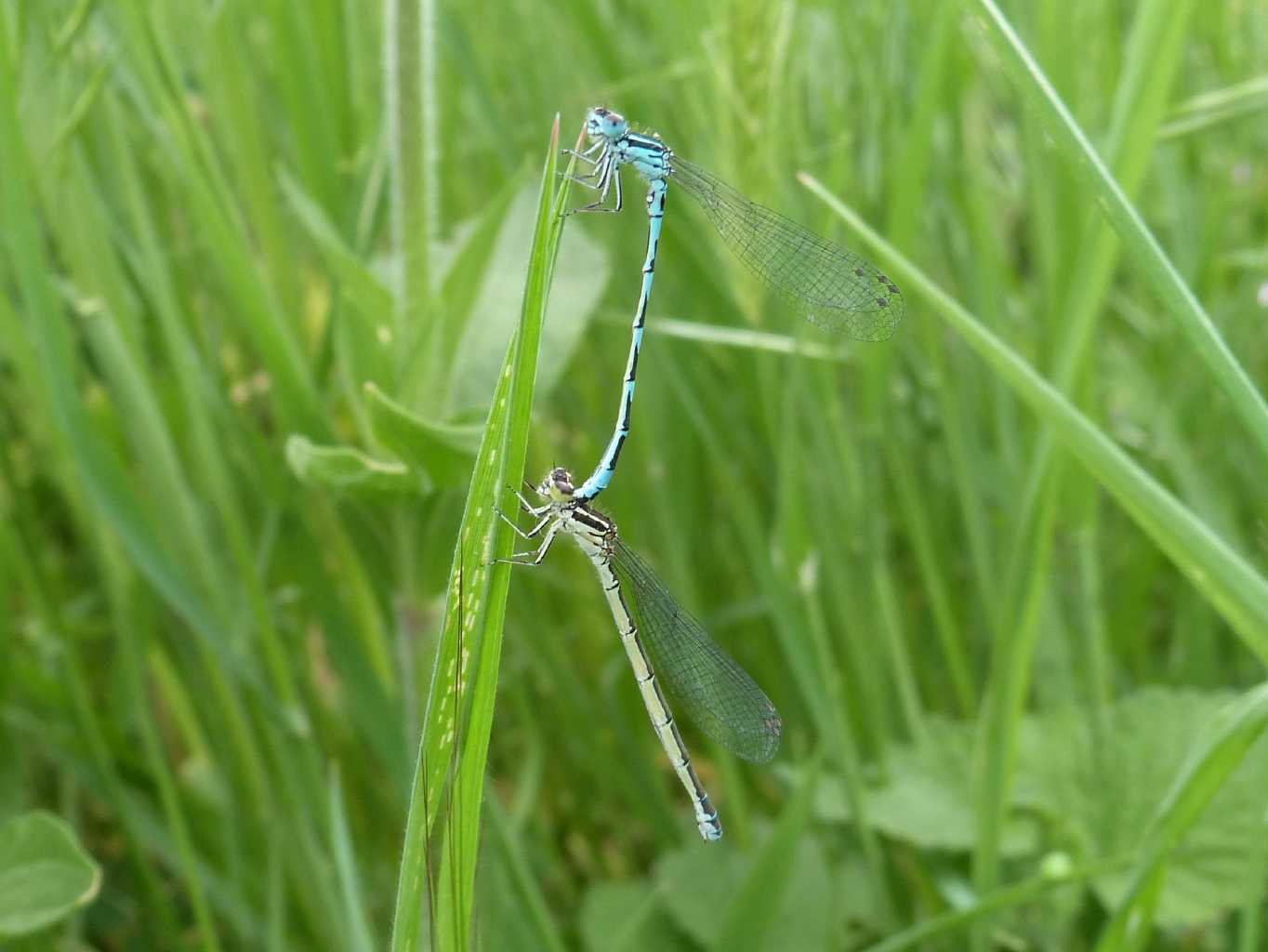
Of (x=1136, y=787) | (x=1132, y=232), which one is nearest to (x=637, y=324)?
(x=1132, y=232)

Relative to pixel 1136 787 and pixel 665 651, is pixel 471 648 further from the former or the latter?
pixel 1136 787

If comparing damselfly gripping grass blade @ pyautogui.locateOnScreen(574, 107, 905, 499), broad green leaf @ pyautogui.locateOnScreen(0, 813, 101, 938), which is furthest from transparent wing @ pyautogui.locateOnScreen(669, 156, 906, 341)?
broad green leaf @ pyautogui.locateOnScreen(0, 813, 101, 938)

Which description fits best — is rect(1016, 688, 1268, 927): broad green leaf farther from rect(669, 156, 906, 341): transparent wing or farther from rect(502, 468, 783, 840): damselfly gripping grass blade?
rect(669, 156, 906, 341): transparent wing

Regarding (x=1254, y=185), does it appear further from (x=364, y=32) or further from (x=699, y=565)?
(x=364, y=32)

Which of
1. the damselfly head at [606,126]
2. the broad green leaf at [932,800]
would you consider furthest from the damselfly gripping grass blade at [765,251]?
the broad green leaf at [932,800]

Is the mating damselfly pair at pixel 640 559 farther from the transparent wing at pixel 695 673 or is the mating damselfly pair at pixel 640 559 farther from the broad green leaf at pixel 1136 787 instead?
the broad green leaf at pixel 1136 787

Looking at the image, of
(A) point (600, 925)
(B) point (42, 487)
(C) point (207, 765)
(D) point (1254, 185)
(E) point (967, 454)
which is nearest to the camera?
(A) point (600, 925)

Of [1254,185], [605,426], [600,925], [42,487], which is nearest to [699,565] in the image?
[605,426]
